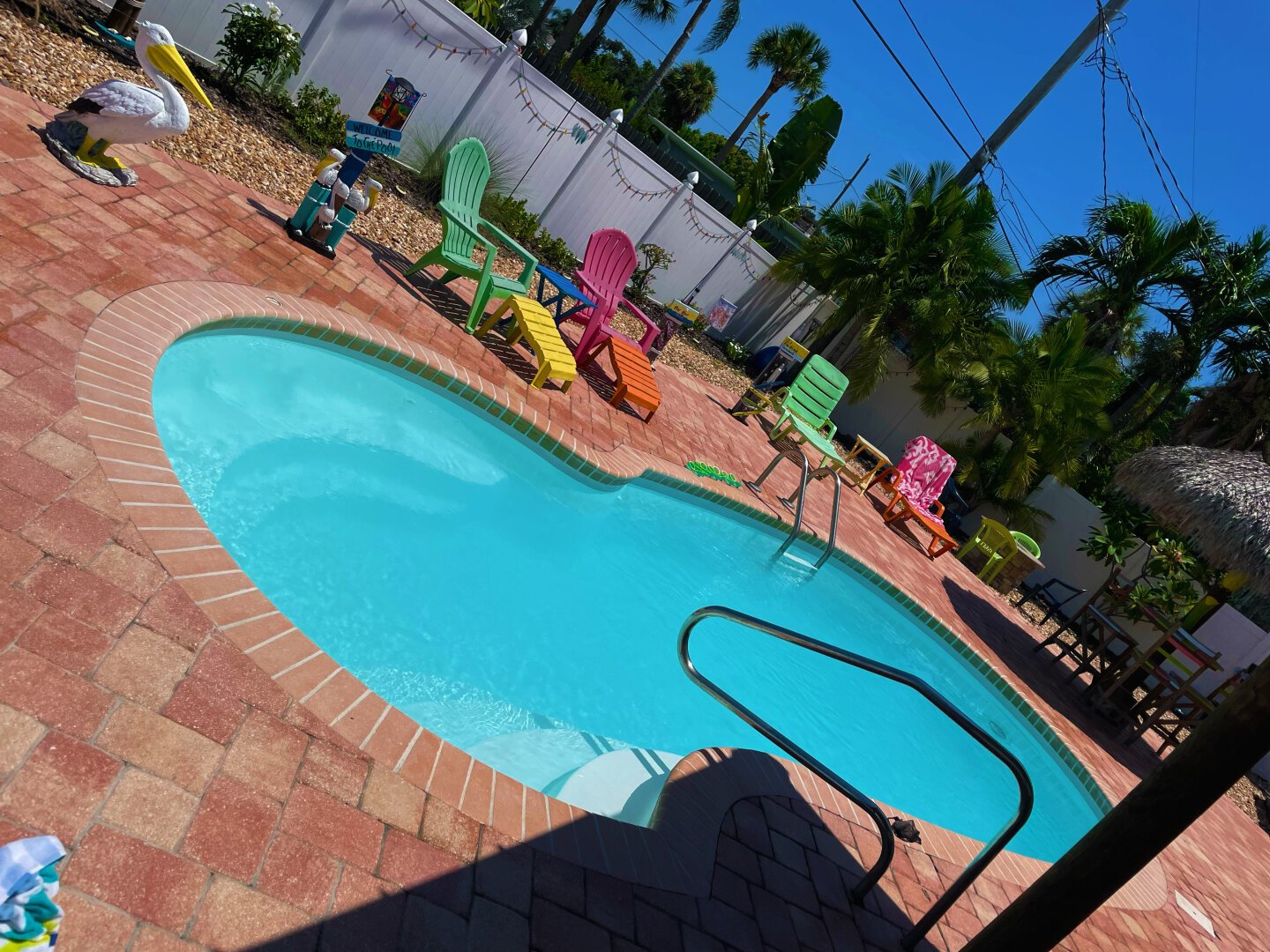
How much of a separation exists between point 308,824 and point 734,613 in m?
1.70

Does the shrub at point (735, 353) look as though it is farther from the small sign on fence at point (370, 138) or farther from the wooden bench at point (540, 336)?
the small sign on fence at point (370, 138)

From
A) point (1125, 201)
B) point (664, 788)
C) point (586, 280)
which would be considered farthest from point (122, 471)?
point (1125, 201)

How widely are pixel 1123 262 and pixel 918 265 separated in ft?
18.8

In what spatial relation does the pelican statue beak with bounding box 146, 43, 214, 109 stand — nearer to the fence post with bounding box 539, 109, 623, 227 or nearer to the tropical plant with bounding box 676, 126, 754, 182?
the fence post with bounding box 539, 109, 623, 227

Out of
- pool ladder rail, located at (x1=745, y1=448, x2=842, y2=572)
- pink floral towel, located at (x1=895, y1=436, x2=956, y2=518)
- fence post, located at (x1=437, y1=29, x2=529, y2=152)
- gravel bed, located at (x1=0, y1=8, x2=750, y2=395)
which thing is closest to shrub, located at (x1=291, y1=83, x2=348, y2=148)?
gravel bed, located at (x1=0, y1=8, x2=750, y2=395)

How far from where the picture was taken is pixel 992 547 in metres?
12.7

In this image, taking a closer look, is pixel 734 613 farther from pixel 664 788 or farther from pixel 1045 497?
pixel 1045 497

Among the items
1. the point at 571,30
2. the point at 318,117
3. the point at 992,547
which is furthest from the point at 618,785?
the point at 571,30

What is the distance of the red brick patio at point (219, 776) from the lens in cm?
204

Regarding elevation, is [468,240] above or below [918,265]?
below

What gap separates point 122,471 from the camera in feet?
10.2

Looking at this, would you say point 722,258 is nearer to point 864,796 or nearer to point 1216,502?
point 1216,502

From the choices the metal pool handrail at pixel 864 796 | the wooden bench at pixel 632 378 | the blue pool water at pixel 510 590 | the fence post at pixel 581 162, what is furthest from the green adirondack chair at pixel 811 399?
the metal pool handrail at pixel 864 796

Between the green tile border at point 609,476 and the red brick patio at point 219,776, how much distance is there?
1.66ft
